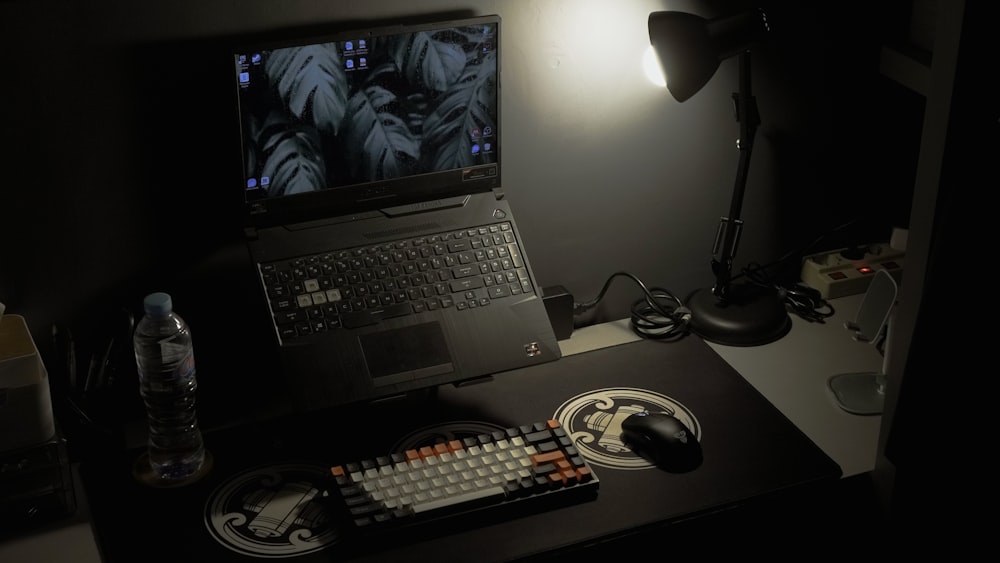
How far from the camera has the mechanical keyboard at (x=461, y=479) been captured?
1.29 metres

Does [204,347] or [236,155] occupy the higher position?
[236,155]

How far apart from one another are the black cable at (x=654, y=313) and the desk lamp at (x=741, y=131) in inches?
1.3

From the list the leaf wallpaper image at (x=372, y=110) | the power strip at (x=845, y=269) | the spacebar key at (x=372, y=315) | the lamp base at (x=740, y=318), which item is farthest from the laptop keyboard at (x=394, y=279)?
the power strip at (x=845, y=269)

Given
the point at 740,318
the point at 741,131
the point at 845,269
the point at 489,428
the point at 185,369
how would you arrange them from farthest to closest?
the point at 845,269 < the point at 740,318 < the point at 741,131 < the point at 489,428 < the point at 185,369

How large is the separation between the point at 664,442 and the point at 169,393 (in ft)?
2.07

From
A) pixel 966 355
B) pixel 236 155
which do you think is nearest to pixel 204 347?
pixel 236 155

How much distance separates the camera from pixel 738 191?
1.66 meters

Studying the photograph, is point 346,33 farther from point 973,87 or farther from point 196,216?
Result: point 973,87

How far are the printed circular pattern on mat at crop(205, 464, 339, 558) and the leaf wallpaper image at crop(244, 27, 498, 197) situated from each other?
37cm

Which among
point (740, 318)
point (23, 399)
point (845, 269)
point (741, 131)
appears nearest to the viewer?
point (23, 399)

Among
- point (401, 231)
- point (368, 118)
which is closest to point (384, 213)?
point (401, 231)

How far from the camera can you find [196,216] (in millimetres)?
1489

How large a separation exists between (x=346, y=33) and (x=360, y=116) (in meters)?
0.12

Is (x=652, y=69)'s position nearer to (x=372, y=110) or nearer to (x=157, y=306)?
(x=372, y=110)
